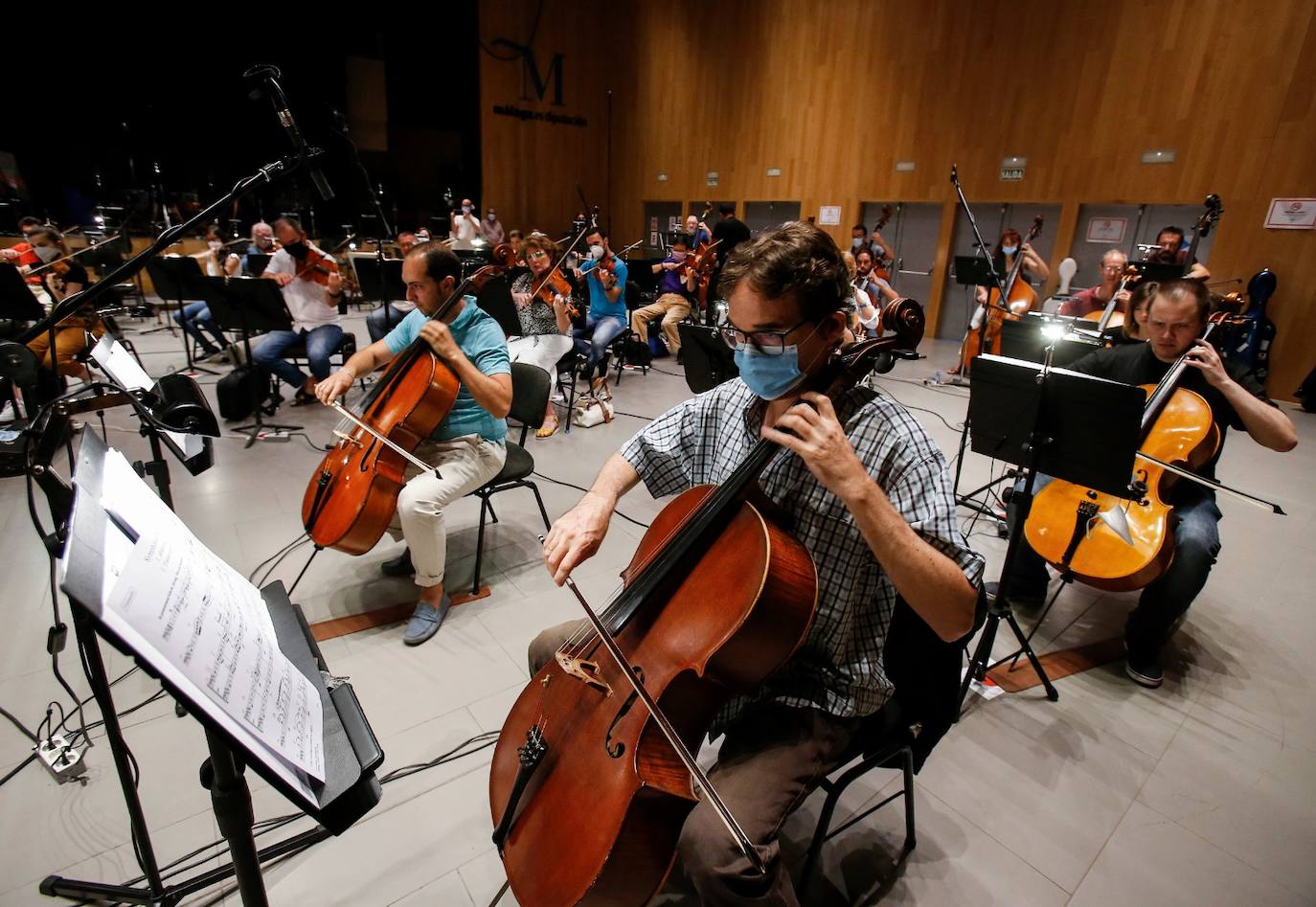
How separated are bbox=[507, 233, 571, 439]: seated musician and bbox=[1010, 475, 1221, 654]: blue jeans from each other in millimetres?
3296

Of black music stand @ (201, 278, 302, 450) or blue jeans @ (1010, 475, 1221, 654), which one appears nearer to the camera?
blue jeans @ (1010, 475, 1221, 654)

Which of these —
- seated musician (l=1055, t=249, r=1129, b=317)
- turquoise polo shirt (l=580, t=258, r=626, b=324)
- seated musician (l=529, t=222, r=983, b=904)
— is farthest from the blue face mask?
turquoise polo shirt (l=580, t=258, r=626, b=324)

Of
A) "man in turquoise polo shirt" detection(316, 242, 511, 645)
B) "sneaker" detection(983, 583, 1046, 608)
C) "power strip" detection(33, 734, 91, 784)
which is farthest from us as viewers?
"sneaker" detection(983, 583, 1046, 608)

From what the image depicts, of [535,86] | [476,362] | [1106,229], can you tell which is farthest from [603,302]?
[535,86]

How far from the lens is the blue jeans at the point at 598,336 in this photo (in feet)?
18.2

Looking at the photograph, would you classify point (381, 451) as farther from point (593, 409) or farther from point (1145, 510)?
point (593, 409)

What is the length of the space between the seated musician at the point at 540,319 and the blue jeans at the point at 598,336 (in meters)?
0.22

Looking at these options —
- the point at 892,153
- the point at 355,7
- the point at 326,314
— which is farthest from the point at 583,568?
the point at 355,7

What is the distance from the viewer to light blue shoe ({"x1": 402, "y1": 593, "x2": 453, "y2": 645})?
2551mm

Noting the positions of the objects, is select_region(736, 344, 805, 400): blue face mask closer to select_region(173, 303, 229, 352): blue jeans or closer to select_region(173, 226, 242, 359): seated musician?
select_region(173, 226, 242, 359): seated musician

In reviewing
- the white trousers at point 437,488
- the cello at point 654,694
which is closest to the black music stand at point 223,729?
the cello at point 654,694

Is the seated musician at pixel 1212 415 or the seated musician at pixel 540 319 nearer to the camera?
the seated musician at pixel 1212 415

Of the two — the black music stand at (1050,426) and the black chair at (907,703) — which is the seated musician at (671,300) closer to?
the black music stand at (1050,426)

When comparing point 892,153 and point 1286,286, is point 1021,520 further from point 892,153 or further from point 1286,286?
point 892,153
